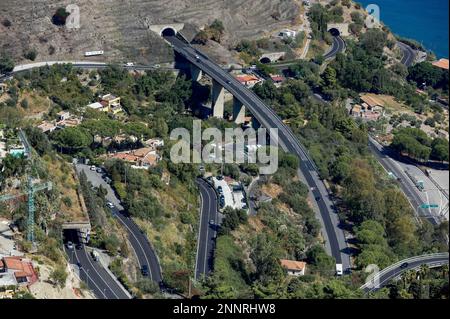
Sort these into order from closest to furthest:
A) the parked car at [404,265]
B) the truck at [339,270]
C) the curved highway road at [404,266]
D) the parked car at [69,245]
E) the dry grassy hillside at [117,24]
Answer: the parked car at [69,245], the curved highway road at [404,266], the truck at [339,270], the parked car at [404,265], the dry grassy hillside at [117,24]

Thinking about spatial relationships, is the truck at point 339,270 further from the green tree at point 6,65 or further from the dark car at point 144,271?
the green tree at point 6,65

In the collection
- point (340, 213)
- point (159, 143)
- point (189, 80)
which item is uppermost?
point (189, 80)

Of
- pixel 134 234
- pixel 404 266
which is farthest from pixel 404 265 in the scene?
pixel 134 234

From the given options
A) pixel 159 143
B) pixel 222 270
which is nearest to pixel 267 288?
pixel 222 270

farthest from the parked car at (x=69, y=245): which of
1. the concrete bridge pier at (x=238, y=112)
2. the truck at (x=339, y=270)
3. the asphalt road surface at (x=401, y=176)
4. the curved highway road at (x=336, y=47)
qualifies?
the curved highway road at (x=336, y=47)

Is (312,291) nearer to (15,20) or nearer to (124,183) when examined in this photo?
(124,183)

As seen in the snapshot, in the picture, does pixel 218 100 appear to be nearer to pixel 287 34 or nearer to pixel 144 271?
pixel 287 34
